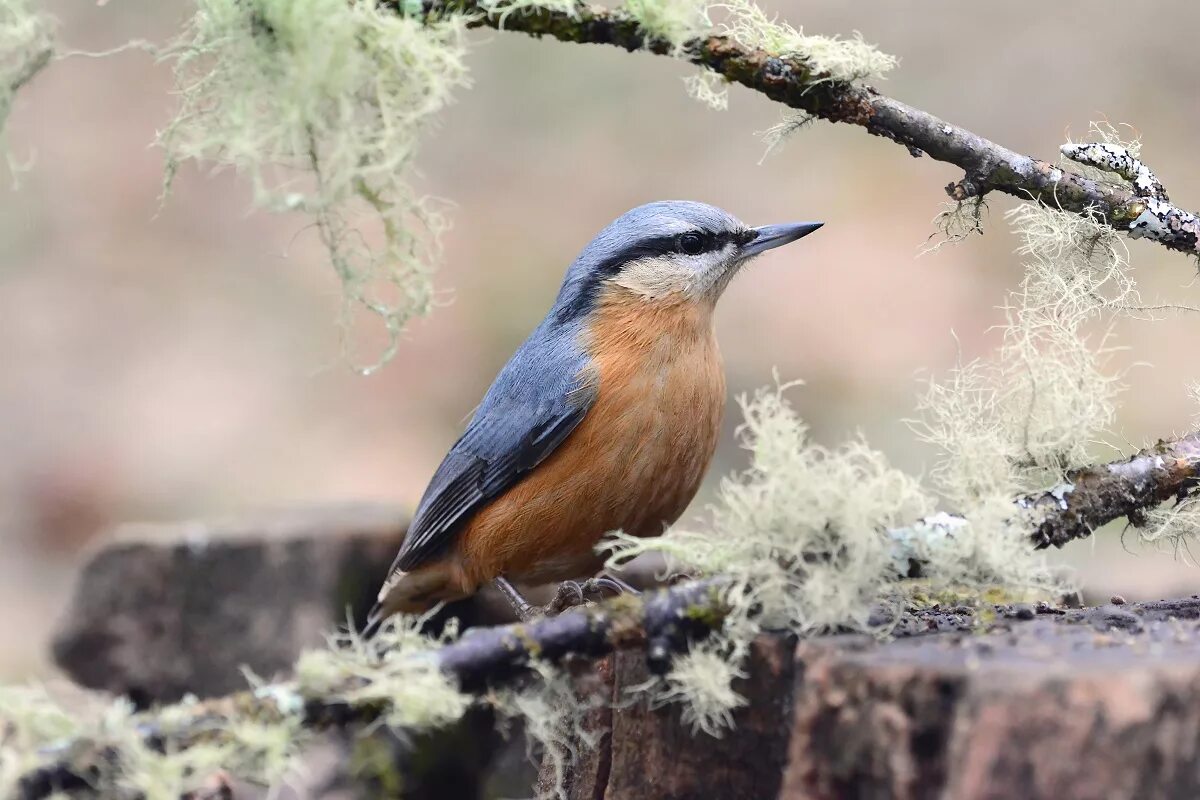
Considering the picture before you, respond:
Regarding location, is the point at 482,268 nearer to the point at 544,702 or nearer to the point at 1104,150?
the point at 1104,150

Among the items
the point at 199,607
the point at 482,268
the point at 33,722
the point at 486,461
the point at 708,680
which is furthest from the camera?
the point at 482,268

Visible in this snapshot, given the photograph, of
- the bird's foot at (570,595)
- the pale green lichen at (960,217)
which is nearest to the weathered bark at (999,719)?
the pale green lichen at (960,217)

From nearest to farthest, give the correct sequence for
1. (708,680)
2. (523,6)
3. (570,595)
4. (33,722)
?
1. (33,722)
2. (708,680)
3. (523,6)
4. (570,595)

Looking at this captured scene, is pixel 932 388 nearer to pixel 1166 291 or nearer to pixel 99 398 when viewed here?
pixel 1166 291

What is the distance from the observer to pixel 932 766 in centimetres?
193

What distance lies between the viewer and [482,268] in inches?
345

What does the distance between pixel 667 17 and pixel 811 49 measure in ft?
1.12

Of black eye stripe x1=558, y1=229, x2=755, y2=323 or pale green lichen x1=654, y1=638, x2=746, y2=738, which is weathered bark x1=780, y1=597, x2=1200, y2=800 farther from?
black eye stripe x1=558, y1=229, x2=755, y2=323

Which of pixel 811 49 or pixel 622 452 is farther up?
pixel 811 49

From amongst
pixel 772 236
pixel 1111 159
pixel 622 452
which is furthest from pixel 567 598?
pixel 1111 159

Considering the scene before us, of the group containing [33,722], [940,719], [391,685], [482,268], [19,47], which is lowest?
[33,722]

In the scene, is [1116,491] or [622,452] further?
[622,452]

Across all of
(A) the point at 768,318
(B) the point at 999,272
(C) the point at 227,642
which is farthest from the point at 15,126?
(B) the point at 999,272

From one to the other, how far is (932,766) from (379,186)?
1.44 meters
